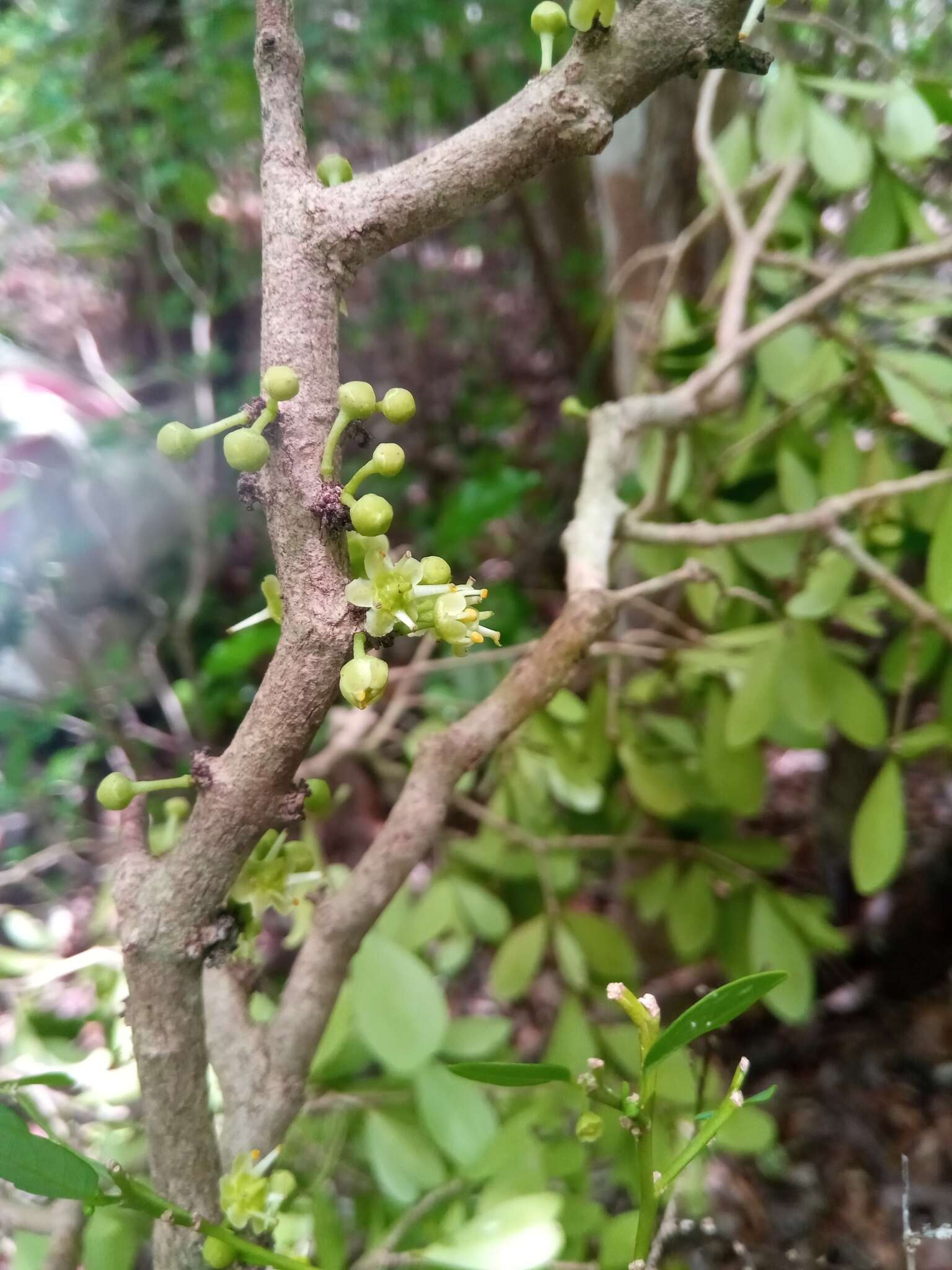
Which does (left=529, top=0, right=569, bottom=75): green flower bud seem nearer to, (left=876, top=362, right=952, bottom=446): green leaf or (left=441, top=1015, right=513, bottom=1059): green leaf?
(left=876, top=362, right=952, bottom=446): green leaf

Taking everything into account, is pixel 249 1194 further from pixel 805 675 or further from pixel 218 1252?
pixel 805 675

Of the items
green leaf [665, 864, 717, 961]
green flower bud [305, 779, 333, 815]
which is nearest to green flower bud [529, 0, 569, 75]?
green flower bud [305, 779, 333, 815]

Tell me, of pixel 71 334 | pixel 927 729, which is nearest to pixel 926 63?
pixel 927 729

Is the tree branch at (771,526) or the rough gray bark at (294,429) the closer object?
the rough gray bark at (294,429)

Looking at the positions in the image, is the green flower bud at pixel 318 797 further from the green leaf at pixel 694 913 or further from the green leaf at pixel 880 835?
the green leaf at pixel 694 913

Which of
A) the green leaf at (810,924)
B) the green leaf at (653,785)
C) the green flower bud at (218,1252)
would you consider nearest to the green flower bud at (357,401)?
the green flower bud at (218,1252)

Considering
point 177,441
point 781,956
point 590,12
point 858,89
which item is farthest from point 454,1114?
point 858,89

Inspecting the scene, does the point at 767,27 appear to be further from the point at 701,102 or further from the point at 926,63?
the point at 926,63
